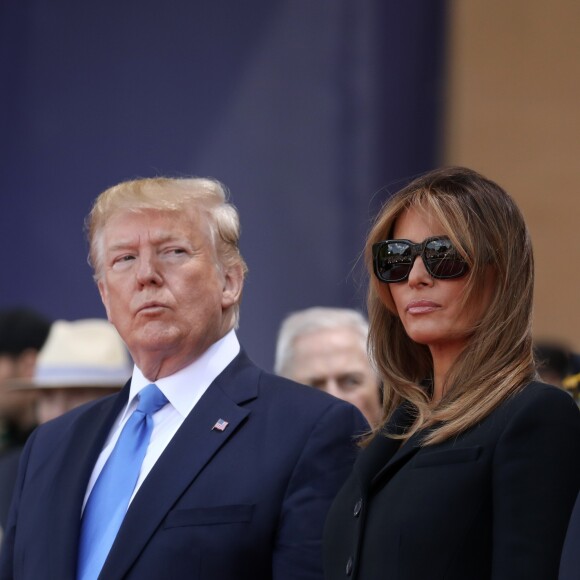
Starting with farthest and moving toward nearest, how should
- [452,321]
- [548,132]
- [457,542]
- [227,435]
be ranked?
1. [548,132]
2. [227,435]
3. [452,321]
4. [457,542]

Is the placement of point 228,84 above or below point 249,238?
above

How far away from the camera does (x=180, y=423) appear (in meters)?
3.47

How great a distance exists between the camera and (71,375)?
5.15m

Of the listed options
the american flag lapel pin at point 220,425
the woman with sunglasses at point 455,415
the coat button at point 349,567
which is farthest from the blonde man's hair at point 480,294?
the american flag lapel pin at point 220,425

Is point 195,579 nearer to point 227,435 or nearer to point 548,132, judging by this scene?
point 227,435

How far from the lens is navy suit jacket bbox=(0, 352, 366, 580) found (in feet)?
10.5

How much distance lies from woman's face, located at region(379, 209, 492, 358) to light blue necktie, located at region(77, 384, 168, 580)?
2.46ft

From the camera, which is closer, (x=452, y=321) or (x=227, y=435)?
(x=452, y=321)

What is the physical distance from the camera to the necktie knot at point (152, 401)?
353 cm

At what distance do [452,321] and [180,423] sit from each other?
0.79 m

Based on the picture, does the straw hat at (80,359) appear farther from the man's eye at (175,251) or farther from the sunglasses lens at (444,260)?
the sunglasses lens at (444,260)

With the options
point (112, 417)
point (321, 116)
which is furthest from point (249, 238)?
point (112, 417)

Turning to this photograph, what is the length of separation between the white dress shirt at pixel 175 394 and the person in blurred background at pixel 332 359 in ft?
4.08

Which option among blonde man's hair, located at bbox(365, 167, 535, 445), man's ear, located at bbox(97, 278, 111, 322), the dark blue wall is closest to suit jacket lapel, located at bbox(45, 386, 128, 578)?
man's ear, located at bbox(97, 278, 111, 322)
